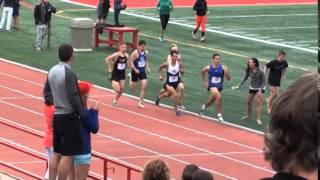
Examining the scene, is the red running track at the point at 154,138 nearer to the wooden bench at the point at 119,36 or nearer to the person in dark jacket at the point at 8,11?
the wooden bench at the point at 119,36

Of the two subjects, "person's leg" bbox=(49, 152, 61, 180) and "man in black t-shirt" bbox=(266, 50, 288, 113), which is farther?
"man in black t-shirt" bbox=(266, 50, 288, 113)

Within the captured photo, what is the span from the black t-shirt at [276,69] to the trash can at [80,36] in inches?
407

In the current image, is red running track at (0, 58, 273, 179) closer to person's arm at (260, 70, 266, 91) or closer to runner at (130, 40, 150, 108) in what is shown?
runner at (130, 40, 150, 108)

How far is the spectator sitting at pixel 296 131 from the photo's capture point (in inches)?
95.3

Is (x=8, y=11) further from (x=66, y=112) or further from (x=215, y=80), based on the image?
(x=66, y=112)

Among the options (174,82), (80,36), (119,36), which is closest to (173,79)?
(174,82)

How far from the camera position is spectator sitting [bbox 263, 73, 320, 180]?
2420mm

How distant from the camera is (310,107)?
2.43 metres

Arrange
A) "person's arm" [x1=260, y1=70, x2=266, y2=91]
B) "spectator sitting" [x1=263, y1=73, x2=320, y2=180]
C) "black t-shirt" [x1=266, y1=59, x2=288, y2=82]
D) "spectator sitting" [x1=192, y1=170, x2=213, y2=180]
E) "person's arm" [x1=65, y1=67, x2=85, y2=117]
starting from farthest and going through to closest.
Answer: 1. "black t-shirt" [x1=266, y1=59, x2=288, y2=82]
2. "person's arm" [x1=260, y1=70, x2=266, y2=91]
3. "person's arm" [x1=65, y1=67, x2=85, y2=117]
4. "spectator sitting" [x1=192, y1=170, x2=213, y2=180]
5. "spectator sitting" [x1=263, y1=73, x2=320, y2=180]

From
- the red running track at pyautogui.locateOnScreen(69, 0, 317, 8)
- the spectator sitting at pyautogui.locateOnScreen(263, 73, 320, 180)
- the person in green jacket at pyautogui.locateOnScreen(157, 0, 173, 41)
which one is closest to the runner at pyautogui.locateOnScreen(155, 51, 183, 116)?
the person in green jacket at pyautogui.locateOnScreen(157, 0, 173, 41)

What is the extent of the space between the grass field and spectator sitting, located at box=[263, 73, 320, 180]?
66.1ft

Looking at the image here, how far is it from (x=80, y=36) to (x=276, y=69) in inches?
420

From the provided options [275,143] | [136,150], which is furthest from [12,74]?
[275,143]

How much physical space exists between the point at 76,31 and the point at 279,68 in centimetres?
1105
